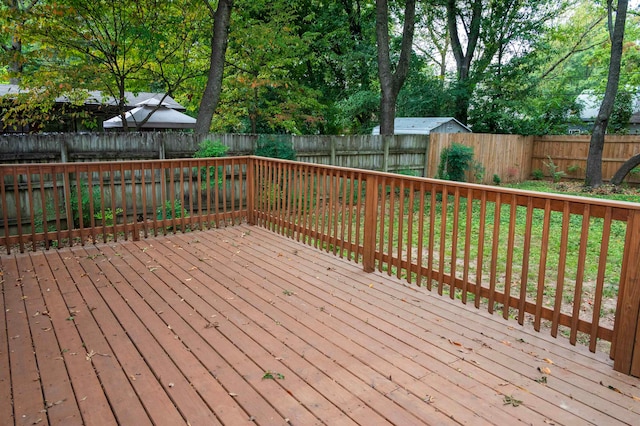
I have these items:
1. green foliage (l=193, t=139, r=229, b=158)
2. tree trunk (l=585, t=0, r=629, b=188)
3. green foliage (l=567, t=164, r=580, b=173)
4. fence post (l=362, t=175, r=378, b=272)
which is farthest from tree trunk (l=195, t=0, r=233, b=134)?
green foliage (l=567, t=164, r=580, b=173)

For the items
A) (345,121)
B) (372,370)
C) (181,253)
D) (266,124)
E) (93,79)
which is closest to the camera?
(372,370)

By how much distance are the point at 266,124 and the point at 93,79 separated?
4.96m

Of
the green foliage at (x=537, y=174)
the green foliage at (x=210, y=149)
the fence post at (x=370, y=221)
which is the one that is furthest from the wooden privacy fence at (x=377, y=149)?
the fence post at (x=370, y=221)

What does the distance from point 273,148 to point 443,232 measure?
4.69 m

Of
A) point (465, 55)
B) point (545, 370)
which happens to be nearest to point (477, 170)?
point (465, 55)

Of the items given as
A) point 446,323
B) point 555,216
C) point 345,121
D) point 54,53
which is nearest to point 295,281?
point 446,323

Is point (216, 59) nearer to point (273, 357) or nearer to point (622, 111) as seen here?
point (273, 357)

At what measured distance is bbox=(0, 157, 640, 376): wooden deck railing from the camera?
8.59 ft

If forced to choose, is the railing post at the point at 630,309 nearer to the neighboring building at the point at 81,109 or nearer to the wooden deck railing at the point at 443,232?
the wooden deck railing at the point at 443,232

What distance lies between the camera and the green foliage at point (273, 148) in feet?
25.0

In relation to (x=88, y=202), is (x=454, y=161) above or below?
above

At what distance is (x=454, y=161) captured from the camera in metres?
10.4

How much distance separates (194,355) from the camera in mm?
2598

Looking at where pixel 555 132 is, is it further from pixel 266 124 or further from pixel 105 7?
pixel 105 7
